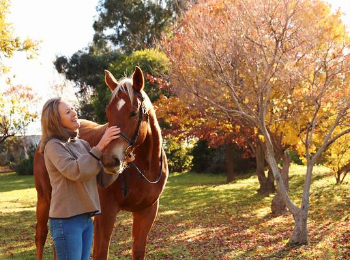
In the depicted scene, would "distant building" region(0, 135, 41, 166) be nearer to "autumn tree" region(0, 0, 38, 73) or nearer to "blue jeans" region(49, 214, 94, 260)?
"autumn tree" region(0, 0, 38, 73)

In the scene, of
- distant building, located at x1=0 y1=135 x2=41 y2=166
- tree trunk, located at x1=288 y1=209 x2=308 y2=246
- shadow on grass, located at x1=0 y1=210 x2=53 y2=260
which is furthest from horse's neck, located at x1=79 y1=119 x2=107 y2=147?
distant building, located at x1=0 y1=135 x2=41 y2=166

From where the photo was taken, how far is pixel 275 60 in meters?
7.43

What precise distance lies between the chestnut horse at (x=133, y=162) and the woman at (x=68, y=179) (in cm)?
23

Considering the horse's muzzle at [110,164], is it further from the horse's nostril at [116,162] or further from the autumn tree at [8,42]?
the autumn tree at [8,42]

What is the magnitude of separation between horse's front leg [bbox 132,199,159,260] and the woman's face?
151cm

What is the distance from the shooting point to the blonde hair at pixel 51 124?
9.21 ft

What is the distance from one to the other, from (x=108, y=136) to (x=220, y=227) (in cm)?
734

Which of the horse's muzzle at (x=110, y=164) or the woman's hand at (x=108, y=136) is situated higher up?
the woman's hand at (x=108, y=136)

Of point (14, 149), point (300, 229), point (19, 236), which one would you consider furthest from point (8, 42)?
point (14, 149)

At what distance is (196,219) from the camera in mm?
10992

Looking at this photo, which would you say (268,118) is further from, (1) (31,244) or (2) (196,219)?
(1) (31,244)

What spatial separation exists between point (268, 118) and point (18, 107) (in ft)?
22.4

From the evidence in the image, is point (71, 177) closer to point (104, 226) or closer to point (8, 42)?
point (104, 226)

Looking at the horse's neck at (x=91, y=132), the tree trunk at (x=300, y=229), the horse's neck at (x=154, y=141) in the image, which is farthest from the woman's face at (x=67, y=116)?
the tree trunk at (x=300, y=229)
